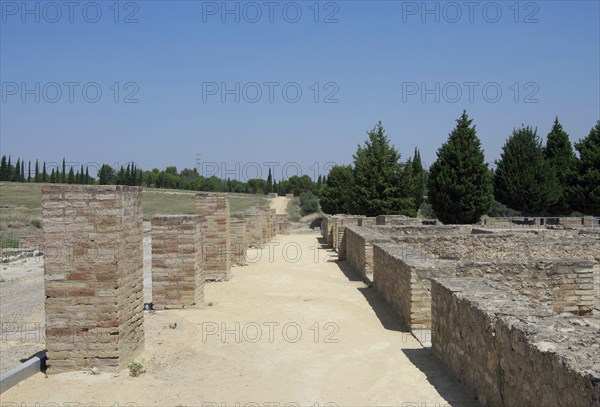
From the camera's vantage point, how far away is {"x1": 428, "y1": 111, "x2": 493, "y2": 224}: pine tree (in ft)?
109

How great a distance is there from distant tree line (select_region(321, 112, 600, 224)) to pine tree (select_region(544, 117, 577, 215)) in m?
0.08

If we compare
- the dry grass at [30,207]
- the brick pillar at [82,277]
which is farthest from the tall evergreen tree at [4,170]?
the brick pillar at [82,277]

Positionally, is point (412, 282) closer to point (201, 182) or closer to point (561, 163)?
point (561, 163)

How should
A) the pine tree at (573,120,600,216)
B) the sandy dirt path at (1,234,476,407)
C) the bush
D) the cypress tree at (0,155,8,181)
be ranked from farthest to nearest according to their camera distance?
the cypress tree at (0,155,8,181), the bush, the pine tree at (573,120,600,216), the sandy dirt path at (1,234,476,407)

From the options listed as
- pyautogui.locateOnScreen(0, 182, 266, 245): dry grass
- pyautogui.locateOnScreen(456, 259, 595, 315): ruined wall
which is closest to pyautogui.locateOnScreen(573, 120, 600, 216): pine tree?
pyautogui.locateOnScreen(0, 182, 266, 245): dry grass

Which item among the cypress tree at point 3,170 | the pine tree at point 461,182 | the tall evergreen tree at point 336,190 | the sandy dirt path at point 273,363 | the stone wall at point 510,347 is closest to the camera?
the stone wall at point 510,347

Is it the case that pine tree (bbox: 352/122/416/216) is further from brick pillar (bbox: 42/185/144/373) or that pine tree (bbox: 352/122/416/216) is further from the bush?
brick pillar (bbox: 42/185/144/373)

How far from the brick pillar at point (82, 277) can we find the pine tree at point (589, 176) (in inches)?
1429

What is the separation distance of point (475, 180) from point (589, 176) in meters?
8.39

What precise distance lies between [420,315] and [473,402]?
2.79 meters

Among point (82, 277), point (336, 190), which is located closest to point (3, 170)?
point (336, 190)

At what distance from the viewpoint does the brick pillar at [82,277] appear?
5867 mm

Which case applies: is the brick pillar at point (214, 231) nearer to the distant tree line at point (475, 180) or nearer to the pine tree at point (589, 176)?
the distant tree line at point (475, 180)

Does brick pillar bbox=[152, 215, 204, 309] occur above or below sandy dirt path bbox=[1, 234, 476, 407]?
above
